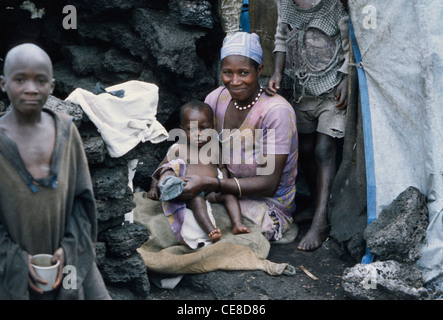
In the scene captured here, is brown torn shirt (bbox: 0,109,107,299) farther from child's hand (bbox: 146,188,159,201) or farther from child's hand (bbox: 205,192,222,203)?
child's hand (bbox: 205,192,222,203)

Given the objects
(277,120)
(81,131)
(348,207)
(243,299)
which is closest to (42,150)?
(81,131)

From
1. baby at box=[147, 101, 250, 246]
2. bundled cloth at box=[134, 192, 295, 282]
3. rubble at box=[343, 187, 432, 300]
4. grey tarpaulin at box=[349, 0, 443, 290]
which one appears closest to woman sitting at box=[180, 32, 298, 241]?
baby at box=[147, 101, 250, 246]

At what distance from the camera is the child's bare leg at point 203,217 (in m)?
4.41

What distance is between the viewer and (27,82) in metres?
2.64

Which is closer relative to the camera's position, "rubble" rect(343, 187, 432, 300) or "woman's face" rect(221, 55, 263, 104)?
"rubble" rect(343, 187, 432, 300)

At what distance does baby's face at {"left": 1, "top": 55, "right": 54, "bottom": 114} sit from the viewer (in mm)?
2621

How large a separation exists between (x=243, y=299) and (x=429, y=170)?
1.44m

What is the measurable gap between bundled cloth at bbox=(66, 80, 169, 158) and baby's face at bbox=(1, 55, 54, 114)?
975 millimetres

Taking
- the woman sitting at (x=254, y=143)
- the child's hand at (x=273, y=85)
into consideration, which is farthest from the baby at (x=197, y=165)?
the child's hand at (x=273, y=85)

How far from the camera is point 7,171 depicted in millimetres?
2682

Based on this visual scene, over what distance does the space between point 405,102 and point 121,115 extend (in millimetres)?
1847

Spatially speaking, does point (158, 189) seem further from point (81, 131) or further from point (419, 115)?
point (419, 115)

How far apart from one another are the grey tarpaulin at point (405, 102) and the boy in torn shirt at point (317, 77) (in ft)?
1.50

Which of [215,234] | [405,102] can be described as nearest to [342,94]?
[405,102]
